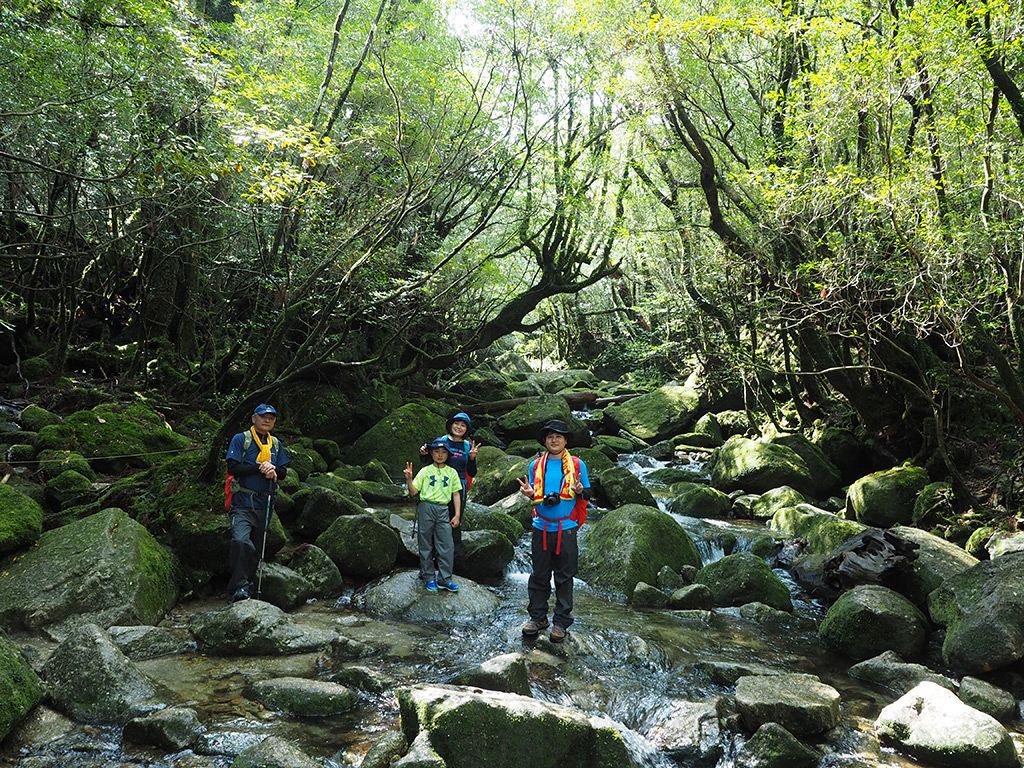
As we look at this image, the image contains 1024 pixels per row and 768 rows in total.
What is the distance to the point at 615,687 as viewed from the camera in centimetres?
592

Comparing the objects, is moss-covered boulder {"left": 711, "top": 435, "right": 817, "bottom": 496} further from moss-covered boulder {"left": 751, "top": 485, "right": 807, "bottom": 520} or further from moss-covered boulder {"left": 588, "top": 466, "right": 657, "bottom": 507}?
moss-covered boulder {"left": 588, "top": 466, "right": 657, "bottom": 507}

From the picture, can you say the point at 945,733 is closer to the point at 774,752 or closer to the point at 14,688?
the point at 774,752

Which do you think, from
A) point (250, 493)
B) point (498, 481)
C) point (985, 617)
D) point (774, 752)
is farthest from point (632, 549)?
point (250, 493)

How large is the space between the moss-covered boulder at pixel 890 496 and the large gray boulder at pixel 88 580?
38.4ft

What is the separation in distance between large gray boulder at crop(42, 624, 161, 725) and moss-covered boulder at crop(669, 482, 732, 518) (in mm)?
10952

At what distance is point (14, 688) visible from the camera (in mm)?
4152

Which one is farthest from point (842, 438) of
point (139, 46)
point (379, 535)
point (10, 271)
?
point (10, 271)

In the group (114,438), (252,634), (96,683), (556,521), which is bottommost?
(252,634)

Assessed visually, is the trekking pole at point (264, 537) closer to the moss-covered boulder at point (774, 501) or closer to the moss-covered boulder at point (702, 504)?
the moss-covered boulder at point (702, 504)

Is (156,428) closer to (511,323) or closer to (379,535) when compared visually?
(379,535)

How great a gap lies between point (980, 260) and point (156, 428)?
13428mm

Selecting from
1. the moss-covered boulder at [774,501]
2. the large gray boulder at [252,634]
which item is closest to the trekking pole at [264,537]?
the large gray boulder at [252,634]

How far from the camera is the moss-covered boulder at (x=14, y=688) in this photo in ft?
13.2

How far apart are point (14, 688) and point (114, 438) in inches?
265
